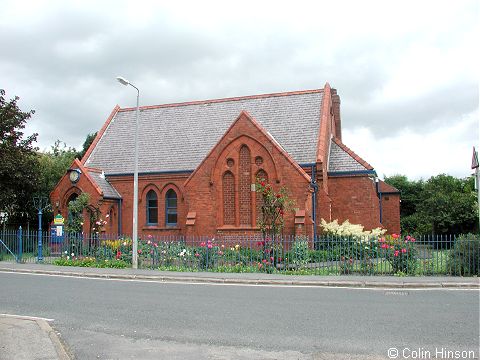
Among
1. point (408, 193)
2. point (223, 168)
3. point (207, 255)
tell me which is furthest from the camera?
point (408, 193)

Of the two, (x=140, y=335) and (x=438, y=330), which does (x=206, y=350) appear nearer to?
(x=140, y=335)

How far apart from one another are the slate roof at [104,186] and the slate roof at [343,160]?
1350cm

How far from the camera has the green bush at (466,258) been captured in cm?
1626

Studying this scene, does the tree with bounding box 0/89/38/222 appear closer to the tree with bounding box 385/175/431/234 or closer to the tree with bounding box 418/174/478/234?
the tree with bounding box 418/174/478/234

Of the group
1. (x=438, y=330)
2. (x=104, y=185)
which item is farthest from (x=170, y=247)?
(x=438, y=330)

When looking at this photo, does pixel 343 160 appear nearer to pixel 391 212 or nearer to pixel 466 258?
pixel 391 212

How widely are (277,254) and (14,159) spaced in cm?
1743

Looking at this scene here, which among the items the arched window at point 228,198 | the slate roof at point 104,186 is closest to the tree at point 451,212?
the arched window at point 228,198

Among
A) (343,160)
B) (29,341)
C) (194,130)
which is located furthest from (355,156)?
(29,341)

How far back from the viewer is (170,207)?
29891 mm

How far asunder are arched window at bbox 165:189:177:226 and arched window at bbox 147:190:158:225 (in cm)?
86

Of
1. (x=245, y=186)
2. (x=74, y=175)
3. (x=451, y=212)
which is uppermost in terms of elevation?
(x=74, y=175)

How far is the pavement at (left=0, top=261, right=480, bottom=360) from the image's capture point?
7.25 m

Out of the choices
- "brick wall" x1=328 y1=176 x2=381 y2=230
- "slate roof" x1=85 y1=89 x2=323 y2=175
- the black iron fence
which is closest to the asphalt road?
the black iron fence
